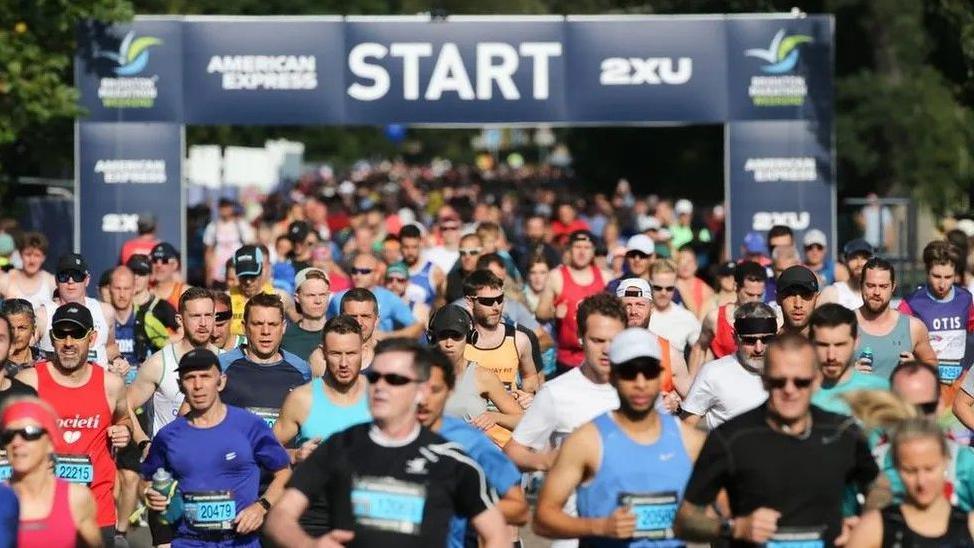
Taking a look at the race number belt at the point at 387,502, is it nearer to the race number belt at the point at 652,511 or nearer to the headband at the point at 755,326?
the race number belt at the point at 652,511

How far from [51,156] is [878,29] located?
14.3 meters

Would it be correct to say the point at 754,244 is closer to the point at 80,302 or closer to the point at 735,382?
the point at 80,302

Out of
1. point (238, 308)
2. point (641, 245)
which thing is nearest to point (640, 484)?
point (238, 308)

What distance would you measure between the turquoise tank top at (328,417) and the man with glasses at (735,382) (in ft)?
5.00

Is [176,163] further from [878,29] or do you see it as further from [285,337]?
[878,29]

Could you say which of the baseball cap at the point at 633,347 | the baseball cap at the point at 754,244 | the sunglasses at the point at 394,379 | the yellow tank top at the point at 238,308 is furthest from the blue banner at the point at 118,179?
the sunglasses at the point at 394,379

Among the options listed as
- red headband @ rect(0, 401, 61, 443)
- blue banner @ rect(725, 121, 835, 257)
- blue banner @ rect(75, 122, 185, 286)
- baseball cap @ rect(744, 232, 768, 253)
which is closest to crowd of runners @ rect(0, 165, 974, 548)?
red headband @ rect(0, 401, 61, 443)

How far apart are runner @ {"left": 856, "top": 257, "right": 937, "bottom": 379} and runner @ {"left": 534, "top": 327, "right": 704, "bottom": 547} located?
4204mm

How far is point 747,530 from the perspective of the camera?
7.41m

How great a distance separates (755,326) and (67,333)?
3.45 meters

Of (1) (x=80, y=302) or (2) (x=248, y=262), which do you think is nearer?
(1) (x=80, y=302)

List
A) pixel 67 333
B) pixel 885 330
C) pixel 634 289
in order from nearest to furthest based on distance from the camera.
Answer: pixel 67 333 < pixel 885 330 < pixel 634 289

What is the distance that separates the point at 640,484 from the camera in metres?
7.71

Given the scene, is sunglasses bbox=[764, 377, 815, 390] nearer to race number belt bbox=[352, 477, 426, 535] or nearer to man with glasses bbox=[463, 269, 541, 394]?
race number belt bbox=[352, 477, 426, 535]
